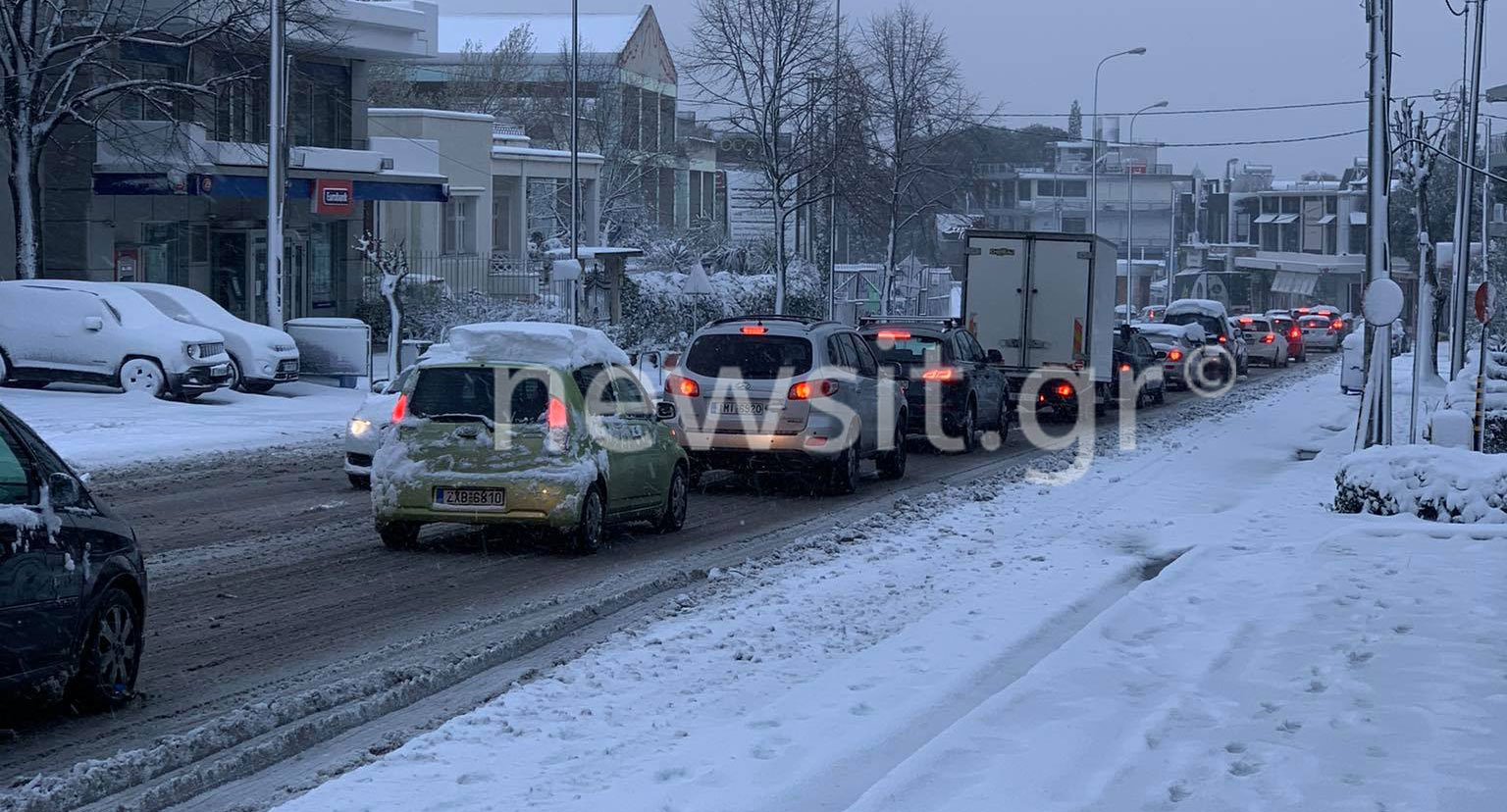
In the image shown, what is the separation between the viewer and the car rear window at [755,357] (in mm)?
17450

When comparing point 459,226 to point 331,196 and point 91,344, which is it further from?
point 91,344

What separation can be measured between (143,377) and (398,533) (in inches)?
598

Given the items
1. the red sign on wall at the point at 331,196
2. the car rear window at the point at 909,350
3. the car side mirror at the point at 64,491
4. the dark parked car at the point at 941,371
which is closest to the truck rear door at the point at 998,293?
the dark parked car at the point at 941,371

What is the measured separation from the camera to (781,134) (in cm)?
4581

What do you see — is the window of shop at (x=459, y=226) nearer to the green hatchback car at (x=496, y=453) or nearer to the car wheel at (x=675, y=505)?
the car wheel at (x=675, y=505)

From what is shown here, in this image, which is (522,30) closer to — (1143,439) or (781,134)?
(781,134)

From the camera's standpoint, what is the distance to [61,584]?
7.43 meters

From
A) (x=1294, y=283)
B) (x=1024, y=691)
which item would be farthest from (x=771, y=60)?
(x=1294, y=283)

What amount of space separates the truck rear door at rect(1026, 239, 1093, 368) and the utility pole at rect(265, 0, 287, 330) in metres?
13.1

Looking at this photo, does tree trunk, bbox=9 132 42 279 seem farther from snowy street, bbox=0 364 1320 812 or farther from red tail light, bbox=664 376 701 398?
red tail light, bbox=664 376 701 398

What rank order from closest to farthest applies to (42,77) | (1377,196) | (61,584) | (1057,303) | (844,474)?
(61,584) < (844,474) < (1377,196) < (1057,303) < (42,77)

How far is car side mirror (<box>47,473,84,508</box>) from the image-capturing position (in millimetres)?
7555

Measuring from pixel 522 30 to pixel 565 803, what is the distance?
7787 centimetres

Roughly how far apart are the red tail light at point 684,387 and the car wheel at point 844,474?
4.94ft
